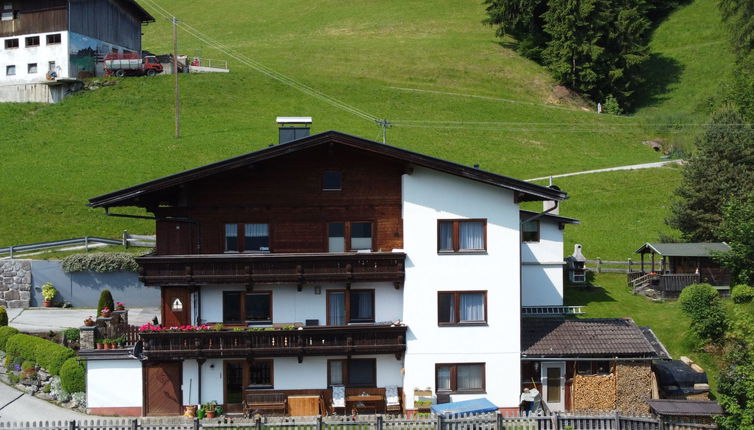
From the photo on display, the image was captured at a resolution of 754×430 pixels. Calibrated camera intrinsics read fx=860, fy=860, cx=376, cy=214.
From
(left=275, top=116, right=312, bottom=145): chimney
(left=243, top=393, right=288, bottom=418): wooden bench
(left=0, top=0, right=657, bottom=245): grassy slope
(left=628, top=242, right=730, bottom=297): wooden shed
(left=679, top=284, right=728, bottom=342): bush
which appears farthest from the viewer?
(left=0, top=0, right=657, bottom=245): grassy slope

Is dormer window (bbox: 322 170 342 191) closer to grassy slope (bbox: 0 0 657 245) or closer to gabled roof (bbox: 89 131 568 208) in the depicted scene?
gabled roof (bbox: 89 131 568 208)

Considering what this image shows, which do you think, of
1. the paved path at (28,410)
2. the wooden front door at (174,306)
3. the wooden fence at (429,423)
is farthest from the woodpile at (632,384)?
the paved path at (28,410)

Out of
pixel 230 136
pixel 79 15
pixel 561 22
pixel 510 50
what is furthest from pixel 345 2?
pixel 230 136

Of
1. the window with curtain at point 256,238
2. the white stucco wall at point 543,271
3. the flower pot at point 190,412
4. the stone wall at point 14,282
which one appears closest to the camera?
the flower pot at point 190,412

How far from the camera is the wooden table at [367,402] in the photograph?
97.7 feet

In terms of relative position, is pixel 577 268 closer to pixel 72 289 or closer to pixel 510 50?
pixel 72 289

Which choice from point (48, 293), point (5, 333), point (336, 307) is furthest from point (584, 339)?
point (48, 293)

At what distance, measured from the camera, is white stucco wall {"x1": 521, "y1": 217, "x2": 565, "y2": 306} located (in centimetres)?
3988

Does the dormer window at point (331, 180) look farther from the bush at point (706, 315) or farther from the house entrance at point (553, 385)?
the bush at point (706, 315)

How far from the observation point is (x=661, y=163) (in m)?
70.3

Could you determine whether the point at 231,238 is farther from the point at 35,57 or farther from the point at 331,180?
the point at 35,57

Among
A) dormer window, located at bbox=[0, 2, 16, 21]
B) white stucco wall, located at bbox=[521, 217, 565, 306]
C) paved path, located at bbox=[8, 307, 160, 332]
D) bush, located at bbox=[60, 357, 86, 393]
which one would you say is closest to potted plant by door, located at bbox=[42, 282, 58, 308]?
paved path, located at bbox=[8, 307, 160, 332]

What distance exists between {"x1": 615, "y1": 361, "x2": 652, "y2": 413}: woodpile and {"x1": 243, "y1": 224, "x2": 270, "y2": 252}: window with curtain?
43.0 ft

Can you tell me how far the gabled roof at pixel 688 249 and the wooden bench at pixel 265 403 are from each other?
2346cm
